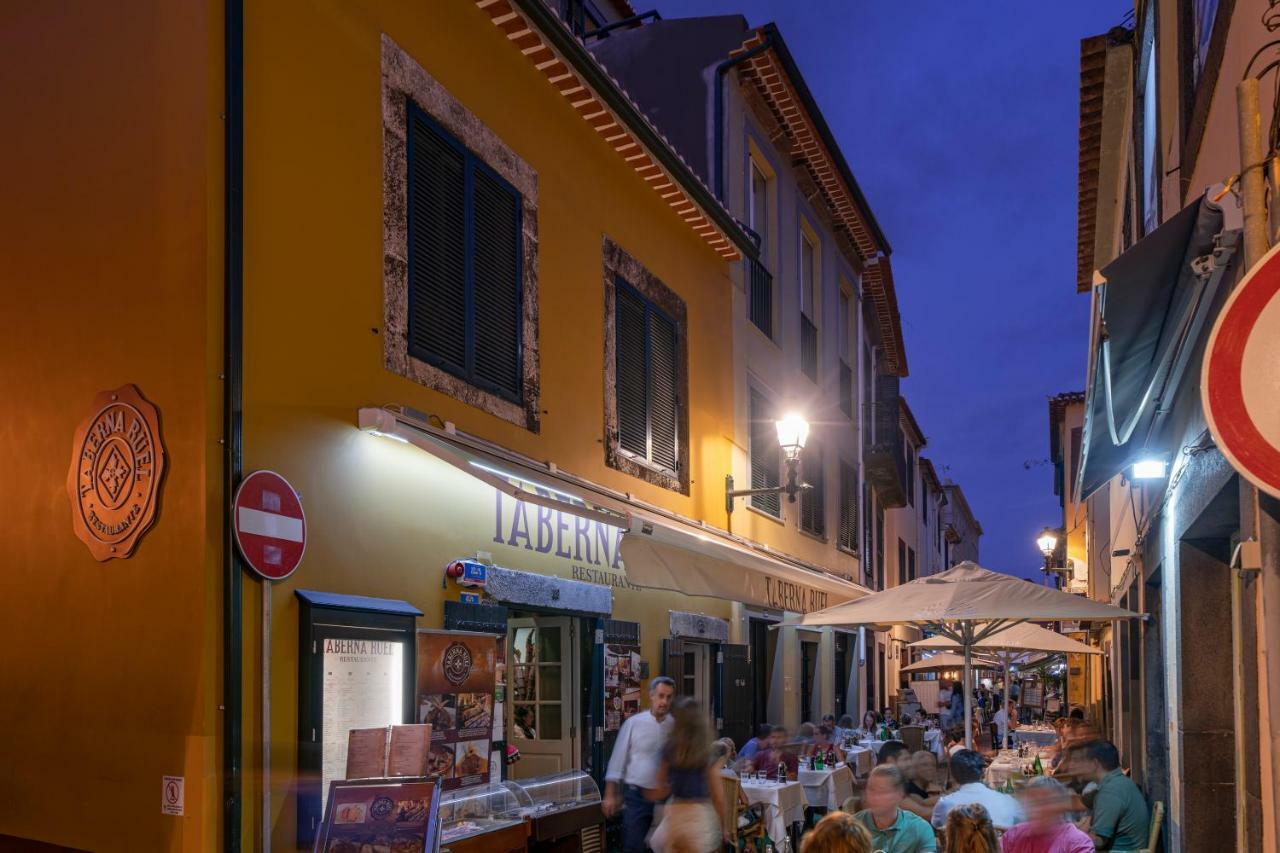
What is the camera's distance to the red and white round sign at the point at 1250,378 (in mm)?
2125

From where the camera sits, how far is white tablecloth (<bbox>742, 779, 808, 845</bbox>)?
34.7 feet

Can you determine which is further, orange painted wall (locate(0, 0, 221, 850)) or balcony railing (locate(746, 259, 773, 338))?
balcony railing (locate(746, 259, 773, 338))

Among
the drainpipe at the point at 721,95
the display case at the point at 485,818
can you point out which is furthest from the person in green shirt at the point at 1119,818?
the drainpipe at the point at 721,95

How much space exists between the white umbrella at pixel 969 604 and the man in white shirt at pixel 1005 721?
21.6 feet

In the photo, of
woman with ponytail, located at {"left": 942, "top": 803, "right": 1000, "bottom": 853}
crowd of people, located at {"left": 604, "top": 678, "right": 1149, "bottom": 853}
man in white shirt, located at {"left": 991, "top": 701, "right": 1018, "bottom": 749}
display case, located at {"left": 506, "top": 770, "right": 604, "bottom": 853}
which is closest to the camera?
woman with ponytail, located at {"left": 942, "top": 803, "right": 1000, "bottom": 853}

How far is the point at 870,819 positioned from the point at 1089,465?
8.48 ft

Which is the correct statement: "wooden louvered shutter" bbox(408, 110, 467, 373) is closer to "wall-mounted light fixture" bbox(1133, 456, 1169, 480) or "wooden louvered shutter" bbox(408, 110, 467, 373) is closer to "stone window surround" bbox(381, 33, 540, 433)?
"stone window surround" bbox(381, 33, 540, 433)

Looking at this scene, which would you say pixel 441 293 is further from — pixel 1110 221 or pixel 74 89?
pixel 1110 221

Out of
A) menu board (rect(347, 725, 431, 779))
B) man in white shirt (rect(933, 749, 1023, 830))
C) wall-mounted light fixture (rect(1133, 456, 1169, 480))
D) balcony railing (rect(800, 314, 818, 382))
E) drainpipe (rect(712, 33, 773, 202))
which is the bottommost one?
man in white shirt (rect(933, 749, 1023, 830))

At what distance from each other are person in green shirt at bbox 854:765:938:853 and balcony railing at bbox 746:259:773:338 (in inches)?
399

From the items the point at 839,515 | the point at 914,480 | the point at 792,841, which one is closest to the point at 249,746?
Answer: the point at 792,841

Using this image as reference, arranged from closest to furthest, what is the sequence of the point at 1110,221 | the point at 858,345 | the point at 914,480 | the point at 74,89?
the point at 74,89 < the point at 1110,221 < the point at 858,345 < the point at 914,480

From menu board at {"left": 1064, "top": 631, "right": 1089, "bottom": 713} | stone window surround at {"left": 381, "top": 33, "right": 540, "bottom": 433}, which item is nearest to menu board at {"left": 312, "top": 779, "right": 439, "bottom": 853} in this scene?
stone window surround at {"left": 381, "top": 33, "right": 540, "bottom": 433}

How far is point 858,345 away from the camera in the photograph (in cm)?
2395
